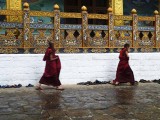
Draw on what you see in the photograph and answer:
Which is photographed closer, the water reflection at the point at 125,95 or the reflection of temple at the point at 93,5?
the water reflection at the point at 125,95

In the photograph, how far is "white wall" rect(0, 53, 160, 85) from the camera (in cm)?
1091

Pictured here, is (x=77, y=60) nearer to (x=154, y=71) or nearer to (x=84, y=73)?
(x=84, y=73)

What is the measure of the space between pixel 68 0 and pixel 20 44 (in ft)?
15.8

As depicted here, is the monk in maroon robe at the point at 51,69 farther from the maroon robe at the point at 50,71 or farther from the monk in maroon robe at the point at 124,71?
the monk in maroon robe at the point at 124,71

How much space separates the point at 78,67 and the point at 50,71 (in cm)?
175

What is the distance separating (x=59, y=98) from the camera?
345 inches

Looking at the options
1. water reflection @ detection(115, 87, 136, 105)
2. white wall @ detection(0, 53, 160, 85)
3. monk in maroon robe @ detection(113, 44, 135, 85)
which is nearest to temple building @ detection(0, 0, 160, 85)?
white wall @ detection(0, 53, 160, 85)

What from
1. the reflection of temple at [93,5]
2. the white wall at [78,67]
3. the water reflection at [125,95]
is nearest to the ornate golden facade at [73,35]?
the white wall at [78,67]

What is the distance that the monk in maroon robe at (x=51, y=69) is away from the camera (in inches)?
407

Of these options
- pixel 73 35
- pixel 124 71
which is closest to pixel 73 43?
pixel 73 35

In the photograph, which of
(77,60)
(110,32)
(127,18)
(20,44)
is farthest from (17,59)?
(127,18)

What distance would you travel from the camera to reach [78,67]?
38.9ft

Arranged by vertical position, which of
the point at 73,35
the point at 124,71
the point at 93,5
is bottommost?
the point at 124,71

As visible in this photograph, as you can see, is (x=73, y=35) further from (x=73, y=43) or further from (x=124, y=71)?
(x=124, y=71)
